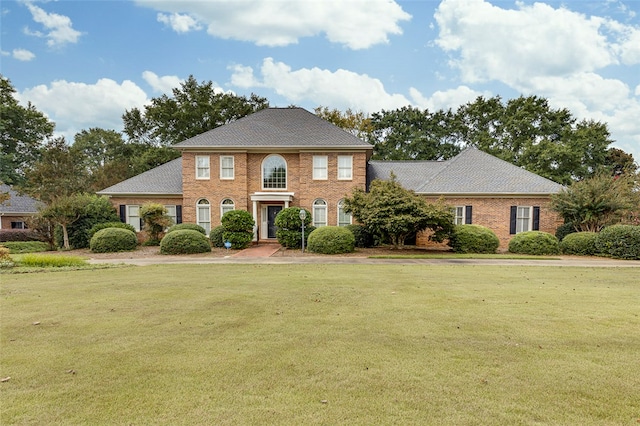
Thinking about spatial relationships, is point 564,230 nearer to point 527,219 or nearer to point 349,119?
point 527,219

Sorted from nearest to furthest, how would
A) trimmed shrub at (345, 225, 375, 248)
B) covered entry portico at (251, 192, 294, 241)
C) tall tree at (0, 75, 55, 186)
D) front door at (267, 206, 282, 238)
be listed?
1. trimmed shrub at (345, 225, 375, 248)
2. covered entry portico at (251, 192, 294, 241)
3. front door at (267, 206, 282, 238)
4. tall tree at (0, 75, 55, 186)

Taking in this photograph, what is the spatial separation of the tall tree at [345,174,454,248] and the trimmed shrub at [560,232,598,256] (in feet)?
19.5

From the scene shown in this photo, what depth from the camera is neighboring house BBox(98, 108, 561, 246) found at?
21.2 metres

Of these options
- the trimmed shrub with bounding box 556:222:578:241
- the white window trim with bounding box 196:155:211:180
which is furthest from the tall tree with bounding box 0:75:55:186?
the trimmed shrub with bounding box 556:222:578:241

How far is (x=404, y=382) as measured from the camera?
11.8 feet

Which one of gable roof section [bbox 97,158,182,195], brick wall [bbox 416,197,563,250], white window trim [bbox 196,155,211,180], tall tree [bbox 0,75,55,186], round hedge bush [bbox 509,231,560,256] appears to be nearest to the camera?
round hedge bush [bbox 509,231,560,256]

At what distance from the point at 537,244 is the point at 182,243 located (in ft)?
58.8

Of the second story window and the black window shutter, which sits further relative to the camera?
the second story window

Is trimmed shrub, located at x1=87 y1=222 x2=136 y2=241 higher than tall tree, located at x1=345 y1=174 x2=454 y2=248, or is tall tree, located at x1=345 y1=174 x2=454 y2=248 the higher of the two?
tall tree, located at x1=345 y1=174 x2=454 y2=248

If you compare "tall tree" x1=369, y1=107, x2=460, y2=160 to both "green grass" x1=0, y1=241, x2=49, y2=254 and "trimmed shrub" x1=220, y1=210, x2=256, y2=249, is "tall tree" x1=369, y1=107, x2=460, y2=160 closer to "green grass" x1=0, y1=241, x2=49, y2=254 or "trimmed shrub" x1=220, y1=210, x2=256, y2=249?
"trimmed shrub" x1=220, y1=210, x2=256, y2=249

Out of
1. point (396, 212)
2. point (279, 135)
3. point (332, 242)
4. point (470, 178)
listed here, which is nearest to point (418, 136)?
point (470, 178)

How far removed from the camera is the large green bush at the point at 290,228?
19.2 metres

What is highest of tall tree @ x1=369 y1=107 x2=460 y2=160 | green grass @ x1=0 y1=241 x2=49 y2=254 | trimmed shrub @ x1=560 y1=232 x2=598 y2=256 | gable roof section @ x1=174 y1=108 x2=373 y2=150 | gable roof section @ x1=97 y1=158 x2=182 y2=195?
tall tree @ x1=369 y1=107 x2=460 y2=160

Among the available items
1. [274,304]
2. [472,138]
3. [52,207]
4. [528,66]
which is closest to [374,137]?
[472,138]
